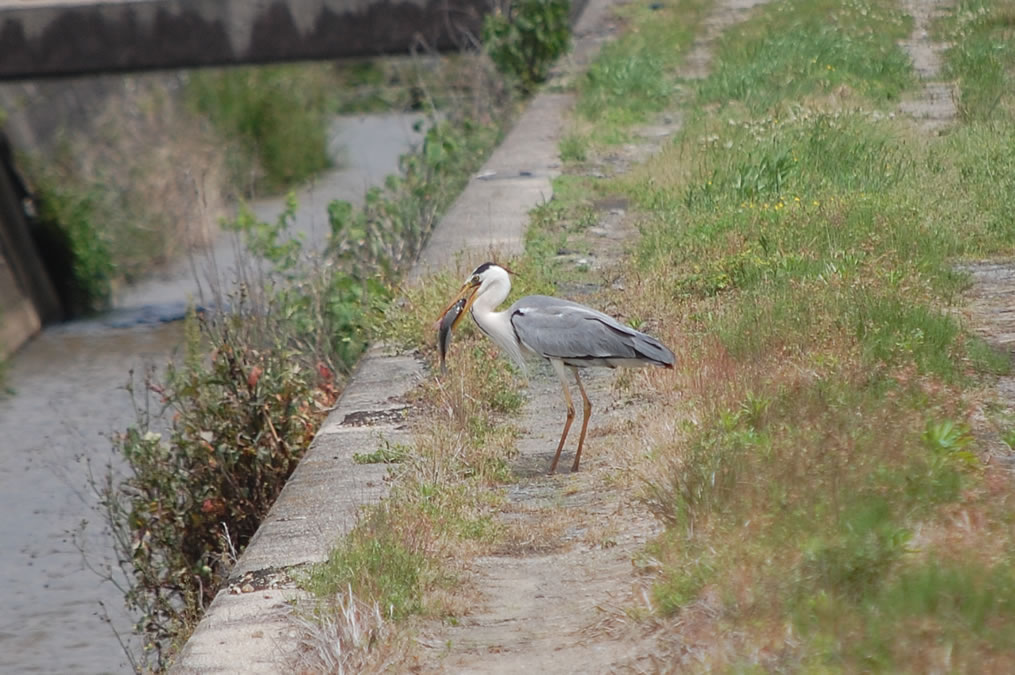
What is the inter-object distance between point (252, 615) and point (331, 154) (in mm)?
24228

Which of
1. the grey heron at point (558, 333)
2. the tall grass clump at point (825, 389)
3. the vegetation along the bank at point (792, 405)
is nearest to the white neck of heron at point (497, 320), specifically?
the grey heron at point (558, 333)

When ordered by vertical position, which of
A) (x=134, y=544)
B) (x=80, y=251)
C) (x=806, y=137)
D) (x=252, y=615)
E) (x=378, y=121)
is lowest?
(x=378, y=121)

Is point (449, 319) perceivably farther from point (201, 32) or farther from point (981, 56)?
point (201, 32)

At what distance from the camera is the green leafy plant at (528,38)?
15.4 metres

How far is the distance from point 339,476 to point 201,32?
11.0 metres

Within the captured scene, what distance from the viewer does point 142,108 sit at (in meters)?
25.6

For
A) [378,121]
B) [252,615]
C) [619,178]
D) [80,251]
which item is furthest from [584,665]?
[378,121]

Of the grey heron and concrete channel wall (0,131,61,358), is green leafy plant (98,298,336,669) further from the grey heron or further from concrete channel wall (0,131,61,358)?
concrete channel wall (0,131,61,358)

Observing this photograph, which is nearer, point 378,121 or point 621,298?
point 621,298

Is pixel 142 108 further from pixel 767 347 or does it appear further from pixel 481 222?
pixel 767 347

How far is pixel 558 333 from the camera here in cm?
630

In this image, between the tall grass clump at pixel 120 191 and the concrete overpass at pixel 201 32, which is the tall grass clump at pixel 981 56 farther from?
the tall grass clump at pixel 120 191

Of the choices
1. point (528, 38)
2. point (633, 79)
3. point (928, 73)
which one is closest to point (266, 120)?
point (528, 38)

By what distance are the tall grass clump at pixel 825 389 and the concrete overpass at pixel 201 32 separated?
5522 mm
